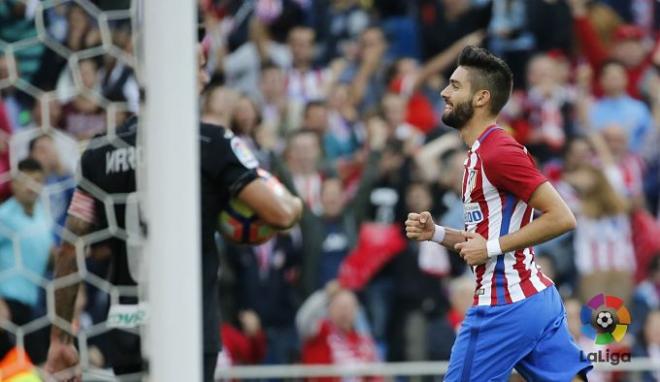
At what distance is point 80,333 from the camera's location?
6.49 metres

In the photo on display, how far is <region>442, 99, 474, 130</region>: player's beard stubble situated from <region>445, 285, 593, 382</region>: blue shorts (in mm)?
780

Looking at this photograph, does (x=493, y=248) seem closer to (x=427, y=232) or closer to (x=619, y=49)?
(x=427, y=232)

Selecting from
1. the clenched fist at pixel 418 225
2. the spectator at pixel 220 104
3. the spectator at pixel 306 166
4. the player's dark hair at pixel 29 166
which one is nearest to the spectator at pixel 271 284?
the spectator at pixel 306 166

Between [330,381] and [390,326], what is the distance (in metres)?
1.16

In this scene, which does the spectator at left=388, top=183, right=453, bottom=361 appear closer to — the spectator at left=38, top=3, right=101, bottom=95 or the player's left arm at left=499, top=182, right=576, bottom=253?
the spectator at left=38, top=3, right=101, bottom=95

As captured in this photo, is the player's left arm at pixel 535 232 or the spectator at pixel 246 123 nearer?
the player's left arm at pixel 535 232

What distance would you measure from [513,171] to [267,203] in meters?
1.15

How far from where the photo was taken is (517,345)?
5527mm

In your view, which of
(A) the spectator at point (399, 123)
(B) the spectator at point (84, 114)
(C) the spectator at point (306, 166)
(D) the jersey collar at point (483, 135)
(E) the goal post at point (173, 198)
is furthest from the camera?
(A) the spectator at point (399, 123)

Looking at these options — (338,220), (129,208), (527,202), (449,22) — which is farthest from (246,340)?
(527,202)

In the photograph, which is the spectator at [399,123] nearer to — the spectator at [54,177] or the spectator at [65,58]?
the spectator at [65,58]

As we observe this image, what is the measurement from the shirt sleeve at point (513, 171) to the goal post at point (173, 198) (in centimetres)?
135

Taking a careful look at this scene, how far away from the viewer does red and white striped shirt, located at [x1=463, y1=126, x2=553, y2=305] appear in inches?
212

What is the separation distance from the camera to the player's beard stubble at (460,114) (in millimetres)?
5582
